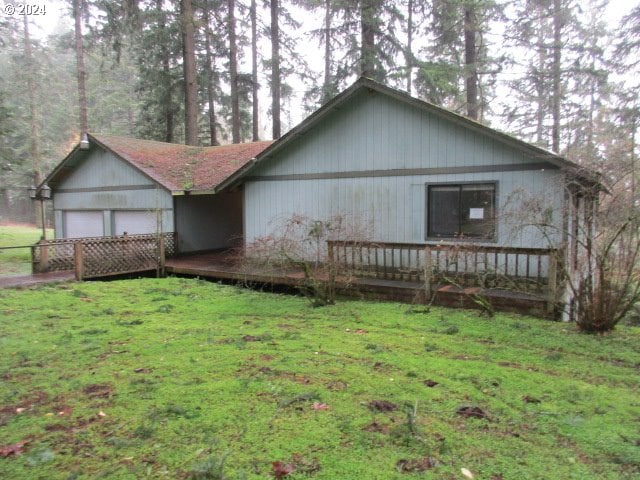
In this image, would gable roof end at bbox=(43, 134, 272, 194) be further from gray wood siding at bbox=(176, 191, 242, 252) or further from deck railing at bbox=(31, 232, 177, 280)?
deck railing at bbox=(31, 232, 177, 280)

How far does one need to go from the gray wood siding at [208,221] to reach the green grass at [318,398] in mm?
7669

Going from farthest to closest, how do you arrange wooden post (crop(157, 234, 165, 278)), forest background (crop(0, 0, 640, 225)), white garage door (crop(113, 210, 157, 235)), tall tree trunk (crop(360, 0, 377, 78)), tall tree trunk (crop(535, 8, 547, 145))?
tall tree trunk (crop(535, 8, 547, 145)) → tall tree trunk (crop(360, 0, 377, 78)) → forest background (crop(0, 0, 640, 225)) → white garage door (crop(113, 210, 157, 235)) → wooden post (crop(157, 234, 165, 278))

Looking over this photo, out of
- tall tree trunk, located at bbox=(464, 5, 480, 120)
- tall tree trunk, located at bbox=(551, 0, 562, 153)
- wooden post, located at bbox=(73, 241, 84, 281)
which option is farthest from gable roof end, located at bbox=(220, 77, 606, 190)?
tall tree trunk, located at bbox=(551, 0, 562, 153)

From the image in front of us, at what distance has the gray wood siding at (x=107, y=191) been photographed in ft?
47.1

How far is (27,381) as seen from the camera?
4539 mm

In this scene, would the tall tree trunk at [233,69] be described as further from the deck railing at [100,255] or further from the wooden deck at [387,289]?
the wooden deck at [387,289]

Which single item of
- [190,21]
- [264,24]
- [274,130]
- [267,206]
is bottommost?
[267,206]

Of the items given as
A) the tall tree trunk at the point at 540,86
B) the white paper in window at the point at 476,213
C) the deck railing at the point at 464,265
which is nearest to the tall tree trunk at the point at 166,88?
the tall tree trunk at the point at 540,86

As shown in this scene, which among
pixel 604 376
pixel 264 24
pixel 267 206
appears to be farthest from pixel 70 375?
pixel 264 24

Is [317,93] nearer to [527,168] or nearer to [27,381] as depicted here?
[527,168]

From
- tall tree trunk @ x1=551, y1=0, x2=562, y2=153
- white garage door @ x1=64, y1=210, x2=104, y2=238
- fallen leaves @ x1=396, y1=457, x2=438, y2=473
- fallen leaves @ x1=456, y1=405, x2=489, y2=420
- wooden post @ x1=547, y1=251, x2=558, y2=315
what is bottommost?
fallen leaves @ x1=396, y1=457, x2=438, y2=473

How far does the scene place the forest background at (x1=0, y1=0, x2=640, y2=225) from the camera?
18.2m

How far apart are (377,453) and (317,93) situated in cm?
2165

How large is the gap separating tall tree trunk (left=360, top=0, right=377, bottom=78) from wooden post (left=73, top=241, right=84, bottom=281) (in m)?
13.6
